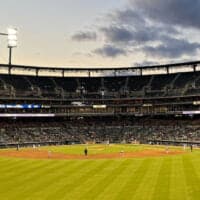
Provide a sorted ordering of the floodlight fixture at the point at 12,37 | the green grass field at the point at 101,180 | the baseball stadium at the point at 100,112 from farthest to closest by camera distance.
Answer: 1. the baseball stadium at the point at 100,112
2. the green grass field at the point at 101,180
3. the floodlight fixture at the point at 12,37

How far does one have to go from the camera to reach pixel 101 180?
3766cm

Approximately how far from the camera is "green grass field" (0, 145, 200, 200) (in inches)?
1218

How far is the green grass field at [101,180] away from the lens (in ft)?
102

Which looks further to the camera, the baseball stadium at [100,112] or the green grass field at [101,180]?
the baseball stadium at [100,112]

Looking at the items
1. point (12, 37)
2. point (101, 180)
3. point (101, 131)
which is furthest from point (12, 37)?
point (101, 131)

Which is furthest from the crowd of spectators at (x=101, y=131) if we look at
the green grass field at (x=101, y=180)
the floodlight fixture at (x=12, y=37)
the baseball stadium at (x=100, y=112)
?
the floodlight fixture at (x=12, y=37)

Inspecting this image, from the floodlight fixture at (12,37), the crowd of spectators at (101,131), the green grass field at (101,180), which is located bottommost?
the green grass field at (101,180)

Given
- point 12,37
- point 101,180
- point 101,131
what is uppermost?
point 12,37

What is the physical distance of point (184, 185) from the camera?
33.8 m

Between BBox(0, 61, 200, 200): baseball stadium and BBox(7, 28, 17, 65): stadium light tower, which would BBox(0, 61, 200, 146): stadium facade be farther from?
BBox(7, 28, 17, 65): stadium light tower

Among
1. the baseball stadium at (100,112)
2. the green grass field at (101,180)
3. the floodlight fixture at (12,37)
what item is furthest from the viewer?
the baseball stadium at (100,112)

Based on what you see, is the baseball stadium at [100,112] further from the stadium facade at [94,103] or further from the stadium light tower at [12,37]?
the stadium light tower at [12,37]

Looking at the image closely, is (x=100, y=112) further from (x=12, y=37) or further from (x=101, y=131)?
(x=12, y=37)

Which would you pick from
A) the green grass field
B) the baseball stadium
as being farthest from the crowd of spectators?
the green grass field
